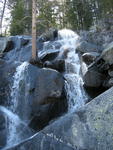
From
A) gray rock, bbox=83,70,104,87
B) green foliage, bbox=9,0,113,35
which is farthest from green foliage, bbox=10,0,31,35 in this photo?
gray rock, bbox=83,70,104,87

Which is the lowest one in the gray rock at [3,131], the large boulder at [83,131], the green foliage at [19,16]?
the gray rock at [3,131]

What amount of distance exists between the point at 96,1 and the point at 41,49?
15473mm

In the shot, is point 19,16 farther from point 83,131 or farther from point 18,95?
point 83,131

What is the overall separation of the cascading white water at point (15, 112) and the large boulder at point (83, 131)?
5.54 metres

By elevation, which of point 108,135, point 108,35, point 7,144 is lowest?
point 7,144

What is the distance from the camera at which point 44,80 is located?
384 inches

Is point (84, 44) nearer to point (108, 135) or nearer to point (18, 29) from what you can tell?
point (108, 135)

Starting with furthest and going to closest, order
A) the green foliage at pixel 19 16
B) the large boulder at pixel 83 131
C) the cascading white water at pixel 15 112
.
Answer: the green foliage at pixel 19 16, the cascading white water at pixel 15 112, the large boulder at pixel 83 131

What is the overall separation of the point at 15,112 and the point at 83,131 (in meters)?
7.32

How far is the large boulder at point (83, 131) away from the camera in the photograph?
3.05 metres

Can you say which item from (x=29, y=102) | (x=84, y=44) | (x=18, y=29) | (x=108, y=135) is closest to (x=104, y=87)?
(x=29, y=102)

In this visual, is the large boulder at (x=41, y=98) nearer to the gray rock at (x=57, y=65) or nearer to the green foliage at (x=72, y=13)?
the gray rock at (x=57, y=65)

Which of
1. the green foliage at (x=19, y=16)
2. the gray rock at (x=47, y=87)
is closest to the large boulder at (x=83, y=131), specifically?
the gray rock at (x=47, y=87)

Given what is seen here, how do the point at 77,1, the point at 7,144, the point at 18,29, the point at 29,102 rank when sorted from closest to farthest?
the point at 7,144 → the point at 29,102 → the point at 77,1 → the point at 18,29
